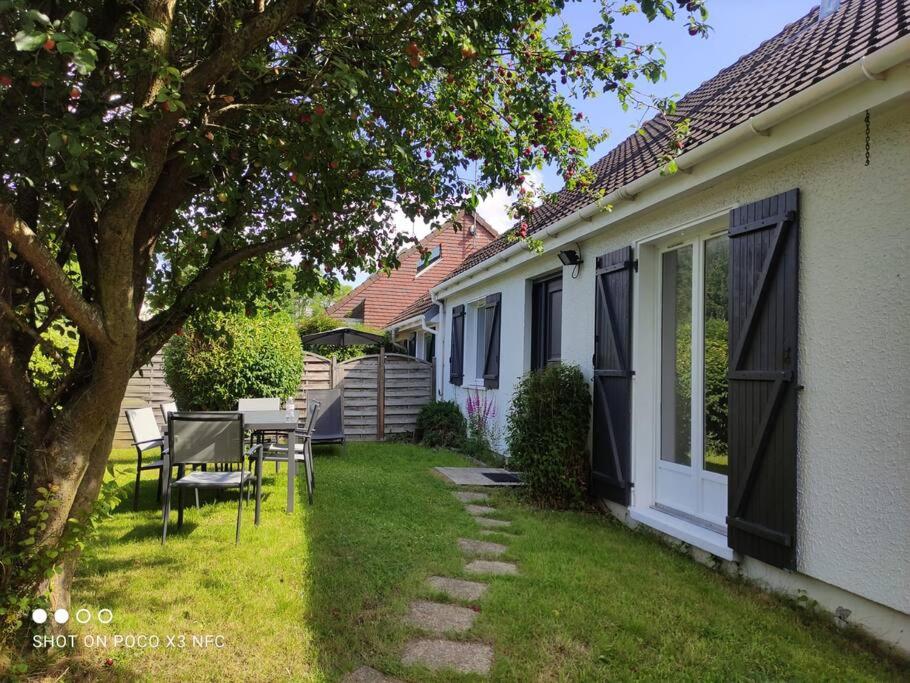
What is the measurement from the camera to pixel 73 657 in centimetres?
271

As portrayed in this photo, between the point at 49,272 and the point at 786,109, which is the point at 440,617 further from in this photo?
the point at 786,109

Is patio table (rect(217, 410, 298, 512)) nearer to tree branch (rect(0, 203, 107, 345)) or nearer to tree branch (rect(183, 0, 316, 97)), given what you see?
tree branch (rect(0, 203, 107, 345))

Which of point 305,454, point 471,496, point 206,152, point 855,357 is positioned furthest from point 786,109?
point 305,454

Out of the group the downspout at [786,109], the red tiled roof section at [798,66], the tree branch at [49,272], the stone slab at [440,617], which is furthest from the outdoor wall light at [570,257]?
the tree branch at [49,272]

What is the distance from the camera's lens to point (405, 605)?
11.3 feet

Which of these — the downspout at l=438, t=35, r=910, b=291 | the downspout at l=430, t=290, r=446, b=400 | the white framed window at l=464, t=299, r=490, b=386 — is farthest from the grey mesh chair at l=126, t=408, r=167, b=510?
the downspout at l=430, t=290, r=446, b=400

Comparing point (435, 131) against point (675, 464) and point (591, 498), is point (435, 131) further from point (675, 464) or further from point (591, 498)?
point (591, 498)

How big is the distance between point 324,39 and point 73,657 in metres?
3.26

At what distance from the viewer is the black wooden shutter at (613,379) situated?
17.8ft

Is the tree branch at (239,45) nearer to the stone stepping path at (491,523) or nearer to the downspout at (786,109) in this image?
the downspout at (786,109)

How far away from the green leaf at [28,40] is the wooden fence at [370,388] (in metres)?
9.38

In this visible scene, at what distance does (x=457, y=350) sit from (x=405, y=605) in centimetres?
797

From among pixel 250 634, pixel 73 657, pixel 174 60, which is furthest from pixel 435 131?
pixel 73 657

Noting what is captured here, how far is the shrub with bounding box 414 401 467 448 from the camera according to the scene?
1060 centimetres
